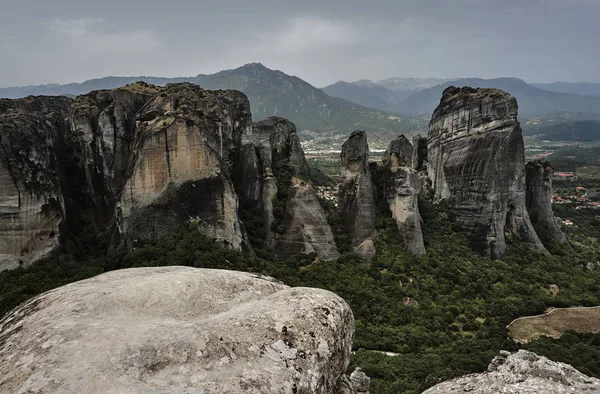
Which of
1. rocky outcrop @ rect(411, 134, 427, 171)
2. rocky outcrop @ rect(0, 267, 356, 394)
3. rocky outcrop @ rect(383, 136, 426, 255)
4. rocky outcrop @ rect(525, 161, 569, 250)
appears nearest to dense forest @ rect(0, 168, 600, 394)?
rocky outcrop @ rect(383, 136, 426, 255)

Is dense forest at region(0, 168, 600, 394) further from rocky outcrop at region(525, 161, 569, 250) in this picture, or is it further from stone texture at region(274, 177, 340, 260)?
rocky outcrop at region(525, 161, 569, 250)

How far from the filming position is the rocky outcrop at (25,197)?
64.5 ft

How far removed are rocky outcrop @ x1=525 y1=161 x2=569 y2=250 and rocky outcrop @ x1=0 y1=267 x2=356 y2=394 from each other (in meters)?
36.5

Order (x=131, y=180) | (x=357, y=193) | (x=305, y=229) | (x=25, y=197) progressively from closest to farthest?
(x=25, y=197) < (x=131, y=180) < (x=305, y=229) < (x=357, y=193)

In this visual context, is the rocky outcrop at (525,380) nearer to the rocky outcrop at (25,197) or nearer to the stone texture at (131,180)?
the stone texture at (131,180)

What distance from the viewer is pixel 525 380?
10.3 m

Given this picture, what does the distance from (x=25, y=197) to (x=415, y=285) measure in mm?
24926

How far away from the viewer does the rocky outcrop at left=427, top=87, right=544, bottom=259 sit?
31359mm

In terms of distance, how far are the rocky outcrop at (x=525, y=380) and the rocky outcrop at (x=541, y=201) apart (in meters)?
28.6

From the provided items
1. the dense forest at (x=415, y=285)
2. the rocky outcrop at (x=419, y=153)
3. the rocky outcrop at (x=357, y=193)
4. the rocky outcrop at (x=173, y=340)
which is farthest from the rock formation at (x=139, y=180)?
the rocky outcrop at (x=419, y=153)

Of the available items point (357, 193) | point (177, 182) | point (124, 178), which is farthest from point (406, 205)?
point (124, 178)

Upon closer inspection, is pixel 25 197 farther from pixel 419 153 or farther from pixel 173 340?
pixel 419 153

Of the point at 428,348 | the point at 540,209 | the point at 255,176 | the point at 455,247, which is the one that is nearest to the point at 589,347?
the point at 428,348

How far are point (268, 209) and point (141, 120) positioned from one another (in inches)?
454
